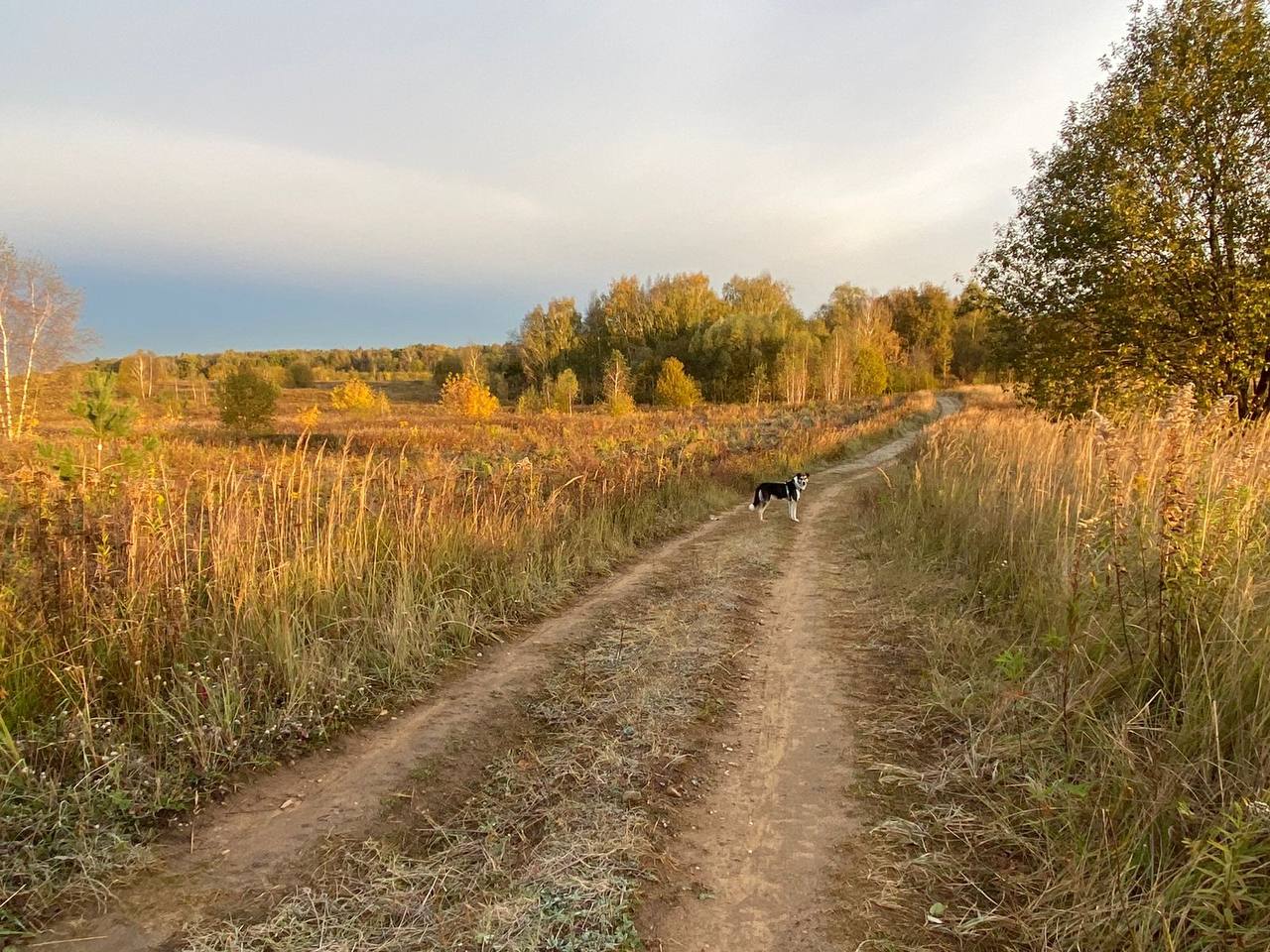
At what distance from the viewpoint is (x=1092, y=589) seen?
3533 mm

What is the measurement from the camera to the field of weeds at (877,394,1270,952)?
1968 mm

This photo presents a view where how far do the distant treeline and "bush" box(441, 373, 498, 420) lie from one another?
10.4 metres

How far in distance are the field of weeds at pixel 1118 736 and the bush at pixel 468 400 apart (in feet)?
122

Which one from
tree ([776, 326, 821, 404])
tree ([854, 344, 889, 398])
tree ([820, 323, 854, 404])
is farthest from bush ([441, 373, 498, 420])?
tree ([854, 344, 889, 398])

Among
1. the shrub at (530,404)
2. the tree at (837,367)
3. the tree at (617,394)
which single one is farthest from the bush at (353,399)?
the tree at (837,367)

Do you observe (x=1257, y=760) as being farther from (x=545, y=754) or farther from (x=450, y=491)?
(x=450, y=491)

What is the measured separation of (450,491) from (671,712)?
3944mm

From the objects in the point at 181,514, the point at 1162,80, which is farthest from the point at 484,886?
the point at 1162,80

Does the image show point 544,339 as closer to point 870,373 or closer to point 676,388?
point 676,388

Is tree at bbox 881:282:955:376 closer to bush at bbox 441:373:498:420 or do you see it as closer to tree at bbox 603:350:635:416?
tree at bbox 603:350:635:416

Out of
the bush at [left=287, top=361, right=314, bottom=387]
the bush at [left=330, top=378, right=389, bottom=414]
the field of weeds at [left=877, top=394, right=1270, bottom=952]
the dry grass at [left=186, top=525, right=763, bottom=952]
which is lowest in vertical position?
the dry grass at [left=186, top=525, right=763, bottom=952]

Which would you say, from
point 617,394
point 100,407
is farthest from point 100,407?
point 617,394

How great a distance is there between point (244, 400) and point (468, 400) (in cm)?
1335

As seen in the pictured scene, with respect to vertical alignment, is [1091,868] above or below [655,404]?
below
